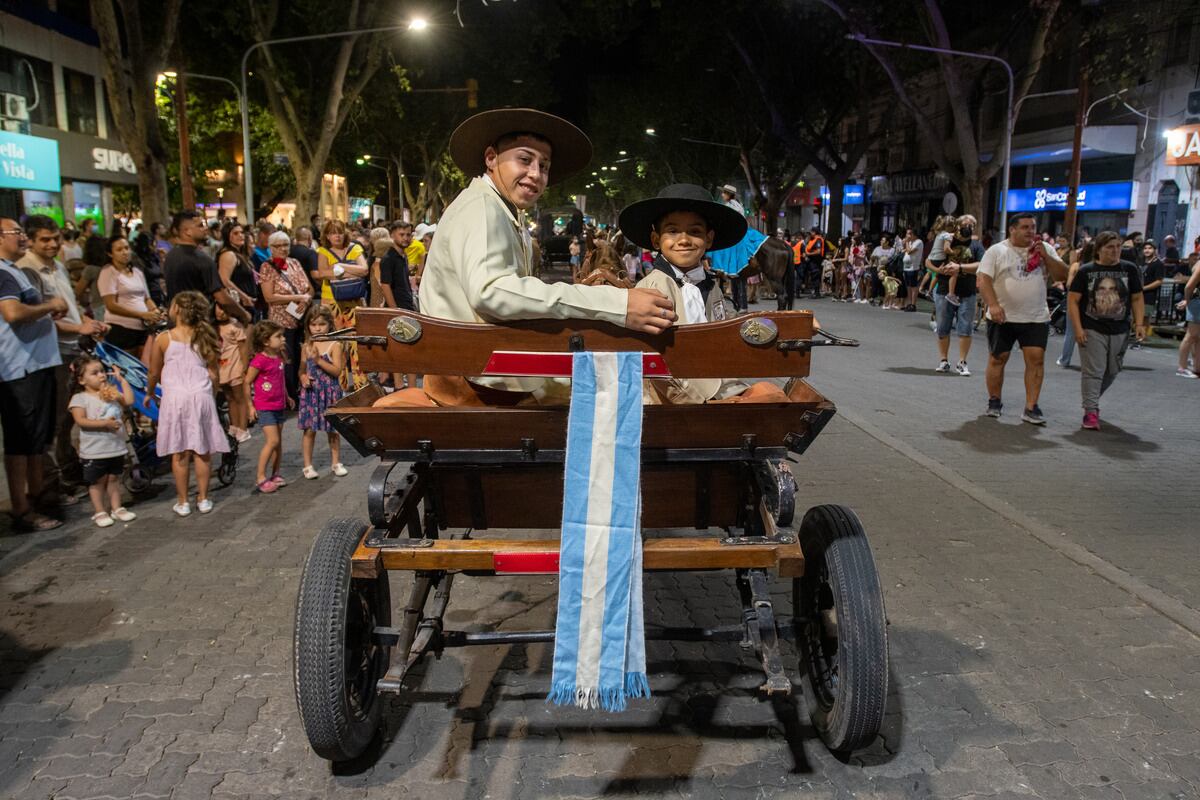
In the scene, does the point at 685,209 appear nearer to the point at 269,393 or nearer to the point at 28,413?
the point at 269,393

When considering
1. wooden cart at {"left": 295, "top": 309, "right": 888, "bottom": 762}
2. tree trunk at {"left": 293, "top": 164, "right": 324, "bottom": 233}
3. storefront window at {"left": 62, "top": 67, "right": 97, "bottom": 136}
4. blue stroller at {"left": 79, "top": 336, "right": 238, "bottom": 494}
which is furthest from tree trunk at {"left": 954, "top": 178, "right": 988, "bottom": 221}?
storefront window at {"left": 62, "top": 67, "right": 97, "bottom": 136}

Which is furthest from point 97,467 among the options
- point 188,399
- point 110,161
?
point 110,161

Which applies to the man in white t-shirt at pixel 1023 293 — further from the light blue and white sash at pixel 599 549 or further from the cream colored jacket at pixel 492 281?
the light blue and white sash at pixel 599 549

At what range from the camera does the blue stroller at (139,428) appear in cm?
693

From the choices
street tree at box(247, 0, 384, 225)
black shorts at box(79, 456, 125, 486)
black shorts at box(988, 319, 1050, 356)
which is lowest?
black shorts at box(79, 456, 125, 486)

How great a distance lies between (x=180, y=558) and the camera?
18.2ft

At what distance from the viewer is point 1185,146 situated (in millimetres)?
20078

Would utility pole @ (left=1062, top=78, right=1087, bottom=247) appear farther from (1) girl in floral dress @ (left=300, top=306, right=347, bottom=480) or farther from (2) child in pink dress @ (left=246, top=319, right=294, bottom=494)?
(2) child in pink dress @ (left=246, top=319, right=294, bottom=494)

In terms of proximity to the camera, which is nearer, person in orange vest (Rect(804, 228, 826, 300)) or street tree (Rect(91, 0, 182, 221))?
street tree (Rect(91, 0, 182, 221))

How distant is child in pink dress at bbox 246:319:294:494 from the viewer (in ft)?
22.8

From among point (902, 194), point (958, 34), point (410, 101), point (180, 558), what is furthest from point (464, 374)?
point (902, 194)

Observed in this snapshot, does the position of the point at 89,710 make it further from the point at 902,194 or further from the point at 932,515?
the point at 902,194

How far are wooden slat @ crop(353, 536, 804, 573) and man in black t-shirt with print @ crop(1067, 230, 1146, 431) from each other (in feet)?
22.6

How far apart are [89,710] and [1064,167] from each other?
3345cm
